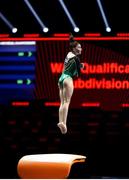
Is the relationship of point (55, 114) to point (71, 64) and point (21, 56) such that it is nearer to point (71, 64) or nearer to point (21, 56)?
point (21, 56)

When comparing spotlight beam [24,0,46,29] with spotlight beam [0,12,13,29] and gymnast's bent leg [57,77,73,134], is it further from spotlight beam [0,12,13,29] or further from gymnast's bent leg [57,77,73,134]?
gymnast's bent leg [57,77,73,134]

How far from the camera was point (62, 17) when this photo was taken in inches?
457

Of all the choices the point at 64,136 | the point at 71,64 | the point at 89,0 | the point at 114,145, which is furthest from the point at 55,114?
the point at 71,64

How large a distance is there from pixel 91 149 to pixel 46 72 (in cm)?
227

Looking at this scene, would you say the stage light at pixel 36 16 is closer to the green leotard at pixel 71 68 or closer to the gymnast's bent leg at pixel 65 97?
Answer: the green leotard at pixel 71 68

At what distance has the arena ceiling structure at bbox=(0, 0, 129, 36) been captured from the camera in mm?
11156

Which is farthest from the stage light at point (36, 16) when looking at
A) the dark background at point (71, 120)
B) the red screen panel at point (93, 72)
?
the red screen panel at point (93, 72)

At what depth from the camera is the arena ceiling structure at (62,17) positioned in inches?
439

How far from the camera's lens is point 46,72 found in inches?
444

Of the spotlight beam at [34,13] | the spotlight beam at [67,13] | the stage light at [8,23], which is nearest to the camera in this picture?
the spotlight beam at [67,13]

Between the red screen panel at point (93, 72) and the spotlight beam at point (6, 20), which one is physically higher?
the spotlight beam at point (6, 20)

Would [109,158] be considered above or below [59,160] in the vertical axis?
below

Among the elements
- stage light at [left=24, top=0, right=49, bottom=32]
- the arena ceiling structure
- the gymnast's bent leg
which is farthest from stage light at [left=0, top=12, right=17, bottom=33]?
the gymnast's bent leg

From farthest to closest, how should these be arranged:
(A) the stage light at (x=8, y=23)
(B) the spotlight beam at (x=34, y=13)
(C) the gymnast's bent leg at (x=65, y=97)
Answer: (A) the stage light at (x=8, y=23)
(B) the spotlight beam at (x=34, y=13)
(C) the gymnast's bent leg at (x=65, y=97)
